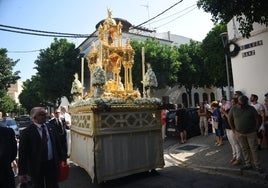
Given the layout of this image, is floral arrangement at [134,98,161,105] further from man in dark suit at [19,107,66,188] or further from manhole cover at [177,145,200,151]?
manhole cover at [177,145,200,151]

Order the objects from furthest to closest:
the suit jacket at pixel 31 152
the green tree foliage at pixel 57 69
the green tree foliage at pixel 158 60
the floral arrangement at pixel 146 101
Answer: the green tree foliage at pixel 57 69 → the green tree foliage at pixel 158 60 → the floral arrangement at pixel 146 101 → the suit jacket at pixel 31 152

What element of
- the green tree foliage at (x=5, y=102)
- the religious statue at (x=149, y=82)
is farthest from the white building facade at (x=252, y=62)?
the green tree foliage at (x=5, y=102)

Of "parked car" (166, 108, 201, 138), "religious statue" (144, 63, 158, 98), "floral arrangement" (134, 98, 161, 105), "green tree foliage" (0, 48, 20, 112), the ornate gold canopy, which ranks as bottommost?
"parked car" (166, 108, 201, 138)

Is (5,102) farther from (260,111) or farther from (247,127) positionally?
(247,127)

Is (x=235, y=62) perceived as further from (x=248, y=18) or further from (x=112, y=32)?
(x=112, y=32)

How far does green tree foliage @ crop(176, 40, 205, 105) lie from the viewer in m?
37.1

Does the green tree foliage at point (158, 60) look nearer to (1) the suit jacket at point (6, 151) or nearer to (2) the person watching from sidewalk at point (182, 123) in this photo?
(2) the person watching from sidewalk at point (182, 123)

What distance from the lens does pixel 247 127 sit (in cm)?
729

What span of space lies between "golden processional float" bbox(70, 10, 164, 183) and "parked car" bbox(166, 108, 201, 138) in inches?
261

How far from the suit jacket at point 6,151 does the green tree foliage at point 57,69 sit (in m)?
29.4

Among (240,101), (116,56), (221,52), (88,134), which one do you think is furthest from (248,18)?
(221,52)

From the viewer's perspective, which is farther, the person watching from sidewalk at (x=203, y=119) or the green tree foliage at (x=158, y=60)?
the green tree foliage at (x=158, y=60)

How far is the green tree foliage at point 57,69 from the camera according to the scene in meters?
33.9

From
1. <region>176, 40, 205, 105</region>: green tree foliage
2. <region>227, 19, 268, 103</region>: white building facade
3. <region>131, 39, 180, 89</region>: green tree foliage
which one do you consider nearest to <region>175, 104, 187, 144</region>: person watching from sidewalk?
<region>227, 19, 268, 103</region>: white building facade
